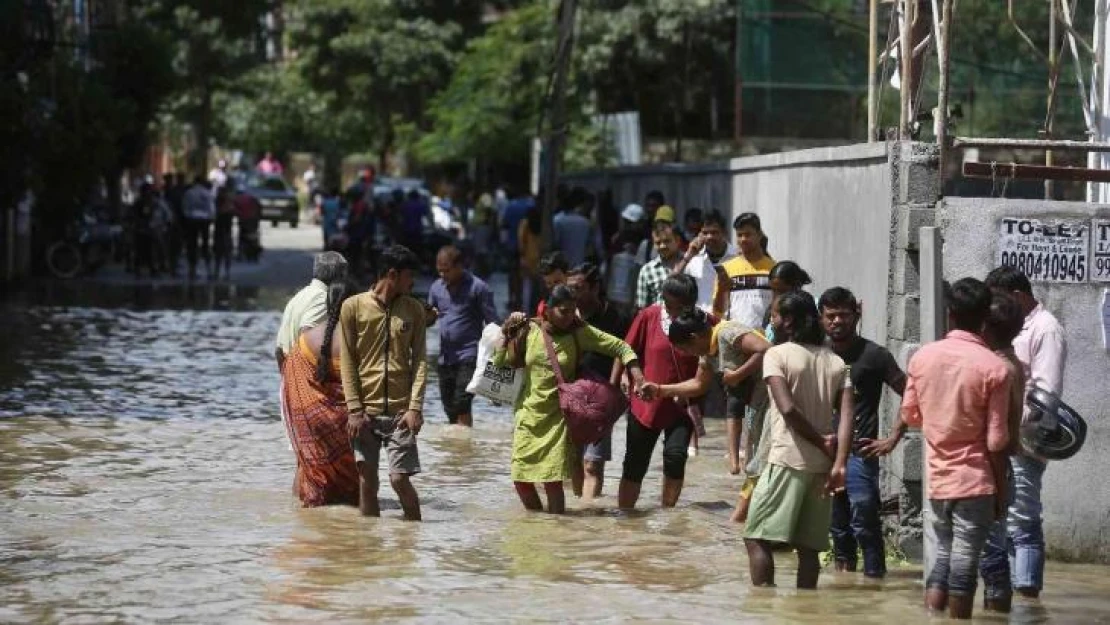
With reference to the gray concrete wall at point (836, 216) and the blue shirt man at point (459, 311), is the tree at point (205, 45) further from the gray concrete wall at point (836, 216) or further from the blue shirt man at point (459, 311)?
the blue shirt man at point (459, 311)

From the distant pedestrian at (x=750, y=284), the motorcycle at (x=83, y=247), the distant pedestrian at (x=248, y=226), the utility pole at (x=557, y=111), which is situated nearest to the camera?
the distant pedestrian at (x=750, y=284)

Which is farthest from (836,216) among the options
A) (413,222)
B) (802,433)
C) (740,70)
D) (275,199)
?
(275,199)

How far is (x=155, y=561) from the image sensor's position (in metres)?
10.6

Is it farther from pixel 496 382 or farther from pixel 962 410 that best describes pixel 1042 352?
pixel 496 382

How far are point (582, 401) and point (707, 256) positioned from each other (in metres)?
3.09

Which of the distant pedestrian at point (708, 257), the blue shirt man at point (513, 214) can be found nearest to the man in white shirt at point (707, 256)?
the distant pedestrian at point (708, 257)

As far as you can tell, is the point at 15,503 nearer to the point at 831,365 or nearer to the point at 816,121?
the point at 831,365

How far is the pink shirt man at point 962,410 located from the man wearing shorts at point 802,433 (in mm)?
581

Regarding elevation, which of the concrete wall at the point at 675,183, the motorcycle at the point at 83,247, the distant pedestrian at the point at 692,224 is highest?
the concrete wall at the point at 675,183

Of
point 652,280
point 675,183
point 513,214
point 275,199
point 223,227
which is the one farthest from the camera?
point 275,199

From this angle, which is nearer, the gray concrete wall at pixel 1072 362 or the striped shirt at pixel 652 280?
the gray concrete wall at pixel 1072 362

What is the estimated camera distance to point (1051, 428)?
955cm

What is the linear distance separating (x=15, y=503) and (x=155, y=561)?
7.18 ft

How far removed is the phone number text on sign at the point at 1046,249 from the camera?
11.1 metres
